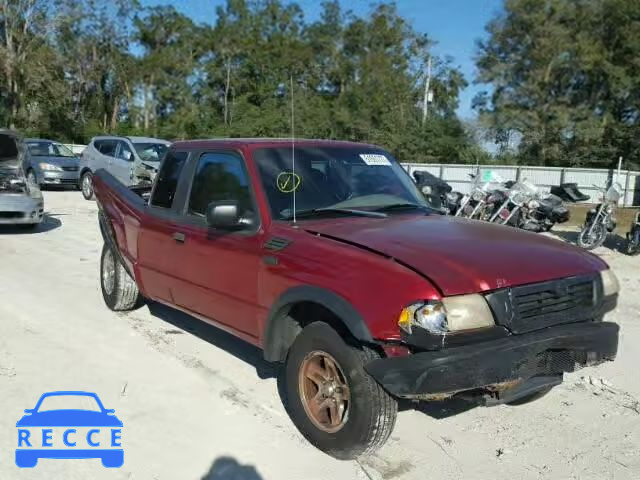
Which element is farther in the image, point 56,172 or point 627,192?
point 627,192

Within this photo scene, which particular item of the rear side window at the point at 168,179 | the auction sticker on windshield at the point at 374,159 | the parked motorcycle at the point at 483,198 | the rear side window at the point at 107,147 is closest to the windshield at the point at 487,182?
the parked motorcycle at the point at 483,198

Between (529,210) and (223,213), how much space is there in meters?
10.4

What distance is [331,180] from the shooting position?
4.64 meters

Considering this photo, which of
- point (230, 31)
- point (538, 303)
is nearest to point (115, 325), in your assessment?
point (538, 303)

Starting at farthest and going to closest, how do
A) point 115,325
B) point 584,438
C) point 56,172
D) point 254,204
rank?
point 56,172, point 115,325, point 254,204, point 584,438

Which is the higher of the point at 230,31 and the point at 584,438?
the point at 230,31

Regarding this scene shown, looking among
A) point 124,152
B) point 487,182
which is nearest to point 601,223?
point 487,182

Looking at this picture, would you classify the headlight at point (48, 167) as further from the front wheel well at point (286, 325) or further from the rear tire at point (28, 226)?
the front wheel well at point (286, 325)

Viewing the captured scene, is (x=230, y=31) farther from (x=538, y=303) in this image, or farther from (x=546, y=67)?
(x=538, y=303)

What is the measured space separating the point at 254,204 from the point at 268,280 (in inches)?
23.3

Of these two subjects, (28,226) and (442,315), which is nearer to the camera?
(442,315)

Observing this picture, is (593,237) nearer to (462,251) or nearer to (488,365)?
(462,251)

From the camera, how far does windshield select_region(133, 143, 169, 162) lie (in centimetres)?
1688

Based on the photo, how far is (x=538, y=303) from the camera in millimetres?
3488
